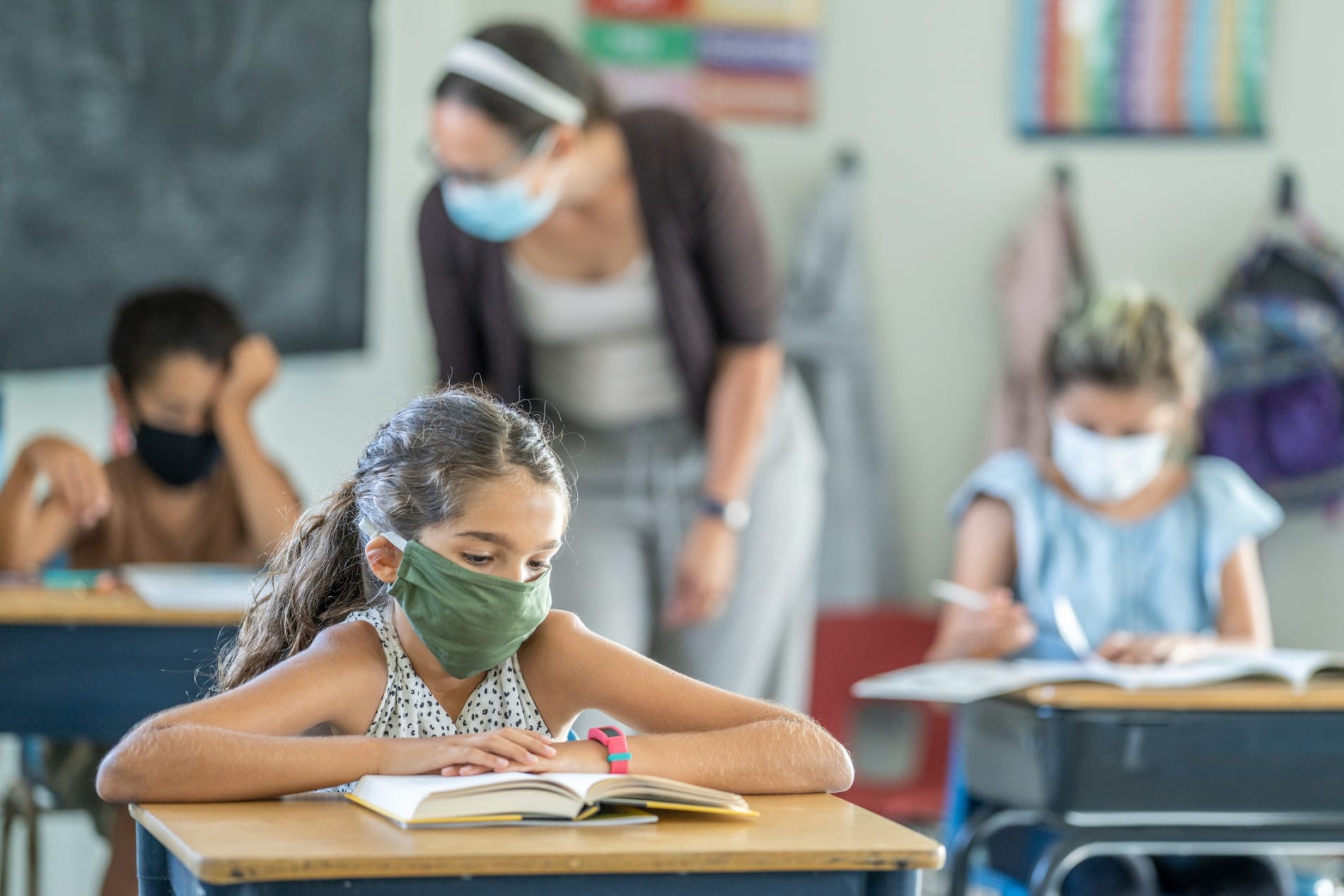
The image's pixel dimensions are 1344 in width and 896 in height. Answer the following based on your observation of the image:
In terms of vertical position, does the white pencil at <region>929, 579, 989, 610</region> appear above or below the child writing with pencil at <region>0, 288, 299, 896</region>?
below

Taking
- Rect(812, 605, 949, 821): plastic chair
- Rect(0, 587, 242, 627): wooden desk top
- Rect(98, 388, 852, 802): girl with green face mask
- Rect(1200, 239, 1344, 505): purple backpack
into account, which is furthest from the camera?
Rect(1200, 239, 1344, 505): purple backpack

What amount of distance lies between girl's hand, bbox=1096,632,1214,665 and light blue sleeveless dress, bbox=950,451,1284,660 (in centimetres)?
23

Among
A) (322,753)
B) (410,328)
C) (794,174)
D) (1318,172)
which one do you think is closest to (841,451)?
(794,174)

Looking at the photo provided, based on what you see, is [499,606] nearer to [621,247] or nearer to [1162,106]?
[621,247]

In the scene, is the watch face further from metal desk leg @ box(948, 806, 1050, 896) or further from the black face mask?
the black face mask

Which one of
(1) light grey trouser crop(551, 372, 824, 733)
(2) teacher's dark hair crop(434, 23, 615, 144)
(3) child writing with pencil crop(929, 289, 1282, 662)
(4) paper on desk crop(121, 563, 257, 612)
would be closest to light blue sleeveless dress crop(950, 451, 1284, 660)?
(3) child writing with pencil crop(929, 289, 1282, 662)

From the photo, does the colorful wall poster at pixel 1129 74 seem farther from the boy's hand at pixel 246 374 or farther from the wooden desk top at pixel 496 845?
the wooden desk top at pixel 496 845

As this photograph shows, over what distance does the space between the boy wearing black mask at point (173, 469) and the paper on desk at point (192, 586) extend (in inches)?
6.7

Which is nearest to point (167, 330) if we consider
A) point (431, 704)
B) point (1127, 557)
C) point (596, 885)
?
point (431, 704)

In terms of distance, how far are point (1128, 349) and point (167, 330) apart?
1.57 metres

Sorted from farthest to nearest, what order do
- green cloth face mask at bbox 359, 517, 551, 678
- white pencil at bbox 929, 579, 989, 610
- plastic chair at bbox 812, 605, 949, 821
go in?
plastic chair at bbox 812, 605, 949, 821, white pencil at bbox 929, 579, 989, 610, green cloth face mask at bbox 359, 517, 551, 678

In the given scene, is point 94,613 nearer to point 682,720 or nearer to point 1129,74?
point 682,720

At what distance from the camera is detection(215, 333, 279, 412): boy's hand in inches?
119

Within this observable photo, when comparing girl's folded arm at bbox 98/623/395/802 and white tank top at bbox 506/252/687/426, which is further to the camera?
white tank top at bbox 506/252/687/426
